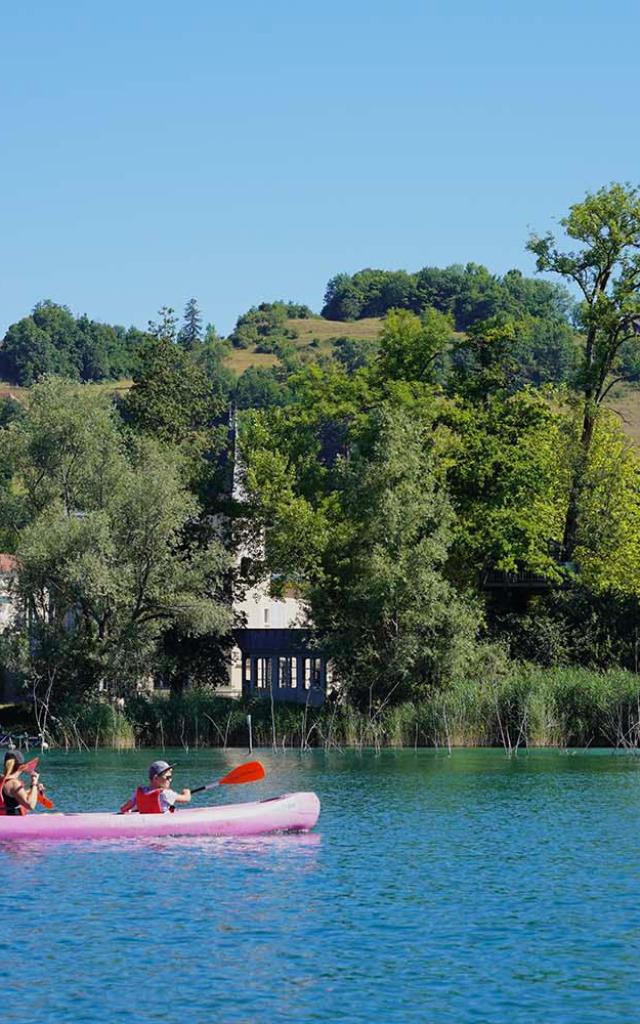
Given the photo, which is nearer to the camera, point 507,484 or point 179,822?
point 179,822

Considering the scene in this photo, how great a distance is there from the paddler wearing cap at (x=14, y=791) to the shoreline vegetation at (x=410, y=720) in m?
23.4

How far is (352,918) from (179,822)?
27.5 ft

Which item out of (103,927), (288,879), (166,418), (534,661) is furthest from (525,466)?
(103,927)

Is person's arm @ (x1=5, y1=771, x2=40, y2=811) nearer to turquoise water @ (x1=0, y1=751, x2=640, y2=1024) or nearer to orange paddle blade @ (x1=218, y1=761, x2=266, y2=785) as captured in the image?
turquoise water @ (x1=0, y1=751, x2=640, y2=1024)

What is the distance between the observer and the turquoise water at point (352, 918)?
61.8ft

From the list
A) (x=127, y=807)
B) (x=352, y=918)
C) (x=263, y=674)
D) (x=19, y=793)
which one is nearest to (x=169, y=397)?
(x=263, y=674)

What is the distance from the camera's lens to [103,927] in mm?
23156

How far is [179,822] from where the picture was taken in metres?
31.8

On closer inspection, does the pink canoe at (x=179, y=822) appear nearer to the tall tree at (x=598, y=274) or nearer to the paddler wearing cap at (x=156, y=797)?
the paddler wearing cap at (x=156, y=797)

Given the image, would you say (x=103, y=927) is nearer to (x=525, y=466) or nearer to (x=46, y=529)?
(x=46, y=529)

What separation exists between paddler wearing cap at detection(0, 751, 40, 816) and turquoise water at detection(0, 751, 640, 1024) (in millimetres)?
740

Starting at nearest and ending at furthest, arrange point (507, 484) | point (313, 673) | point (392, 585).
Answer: point (392, 585) < point (507, 484) < point (313, 673)

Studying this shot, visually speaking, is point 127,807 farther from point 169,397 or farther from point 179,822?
point 169,397

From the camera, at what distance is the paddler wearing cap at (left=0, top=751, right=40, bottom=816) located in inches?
1238
